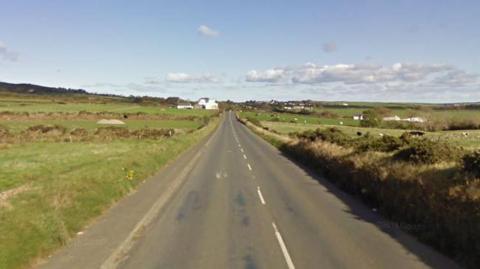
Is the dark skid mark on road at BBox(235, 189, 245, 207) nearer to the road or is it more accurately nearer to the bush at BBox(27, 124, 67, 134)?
the road

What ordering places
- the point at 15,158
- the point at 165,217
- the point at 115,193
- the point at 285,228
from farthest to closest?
the point at 15,158 → the point at 115,193 → the point at 165,217 → the point at 285,228

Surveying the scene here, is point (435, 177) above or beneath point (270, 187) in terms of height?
above

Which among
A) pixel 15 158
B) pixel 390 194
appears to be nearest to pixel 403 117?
pixel 15 158

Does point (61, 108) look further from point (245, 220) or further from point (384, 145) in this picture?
point (245, 220)

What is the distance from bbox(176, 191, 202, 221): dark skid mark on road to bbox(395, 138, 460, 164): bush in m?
8.19

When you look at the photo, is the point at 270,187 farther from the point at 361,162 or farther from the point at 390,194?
the point at 390,194

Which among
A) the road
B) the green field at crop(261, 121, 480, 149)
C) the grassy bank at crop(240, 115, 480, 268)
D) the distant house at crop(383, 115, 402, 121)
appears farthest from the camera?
the distant house at crop(383, 115, 402, 121)

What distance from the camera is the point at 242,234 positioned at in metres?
12.1

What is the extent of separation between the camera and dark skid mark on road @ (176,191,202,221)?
14.6m

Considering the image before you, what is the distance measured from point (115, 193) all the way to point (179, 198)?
232 cm

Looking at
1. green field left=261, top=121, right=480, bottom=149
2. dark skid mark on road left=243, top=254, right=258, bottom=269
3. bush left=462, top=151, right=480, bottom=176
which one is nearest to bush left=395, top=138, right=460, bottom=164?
bush left=462, top=151, right=480, bottom=176

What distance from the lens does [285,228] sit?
12797 millimetres

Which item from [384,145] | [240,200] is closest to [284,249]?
[240,200]

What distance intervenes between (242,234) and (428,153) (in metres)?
9.16
